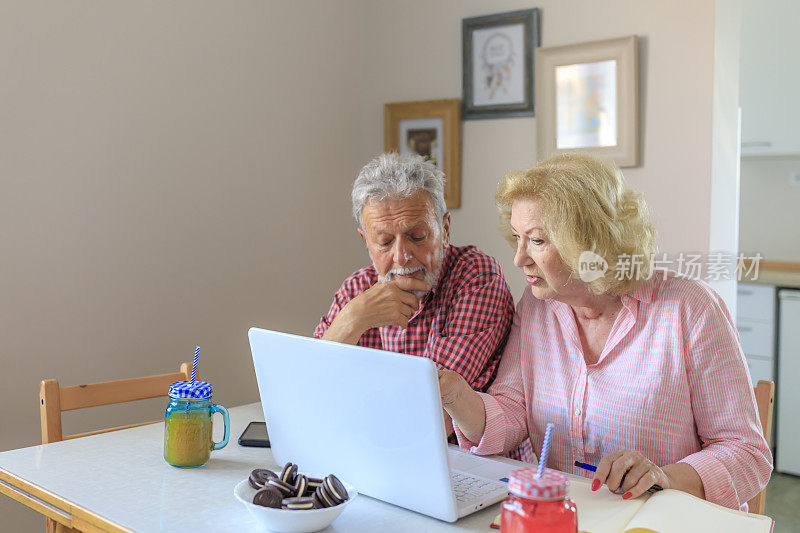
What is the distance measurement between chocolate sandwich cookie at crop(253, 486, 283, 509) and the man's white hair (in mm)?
878

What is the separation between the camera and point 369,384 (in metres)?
1.12

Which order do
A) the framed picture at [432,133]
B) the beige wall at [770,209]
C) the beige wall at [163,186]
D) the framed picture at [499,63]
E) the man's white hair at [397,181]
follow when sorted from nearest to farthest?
the man's white hair at [397,181], the beige wall at [163,186], the framed picture at [499,63], the framed picture at [432,133], the beige wall at [770,209]

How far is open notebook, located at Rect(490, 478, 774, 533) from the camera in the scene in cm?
104

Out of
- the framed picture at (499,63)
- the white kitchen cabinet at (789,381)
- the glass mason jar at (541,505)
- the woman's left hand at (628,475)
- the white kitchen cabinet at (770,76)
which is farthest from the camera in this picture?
the white kitchen cabinet at (770,76)

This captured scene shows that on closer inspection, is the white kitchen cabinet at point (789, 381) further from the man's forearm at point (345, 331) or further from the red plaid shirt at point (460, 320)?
the man's forearm at point (345, 331)

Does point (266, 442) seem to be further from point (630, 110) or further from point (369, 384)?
point (630, 110)

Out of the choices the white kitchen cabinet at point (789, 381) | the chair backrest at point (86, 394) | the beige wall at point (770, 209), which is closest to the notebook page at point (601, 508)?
the chair backrest at point (86, 394)

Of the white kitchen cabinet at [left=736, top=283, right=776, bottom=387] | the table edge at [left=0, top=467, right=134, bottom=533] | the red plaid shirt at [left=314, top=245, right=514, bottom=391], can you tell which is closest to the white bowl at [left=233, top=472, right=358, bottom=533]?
the table edge at [left=0, top=467, right=134, bottom=533]

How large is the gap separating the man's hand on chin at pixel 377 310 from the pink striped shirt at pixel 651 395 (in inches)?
11.1

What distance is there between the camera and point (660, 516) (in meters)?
1.07

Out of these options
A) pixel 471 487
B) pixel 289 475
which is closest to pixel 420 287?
pixel 471 487

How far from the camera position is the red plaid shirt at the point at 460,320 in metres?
1.69

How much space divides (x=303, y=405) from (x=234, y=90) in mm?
1822

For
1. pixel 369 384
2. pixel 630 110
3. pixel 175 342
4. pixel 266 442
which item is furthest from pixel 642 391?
pixel 175 342
